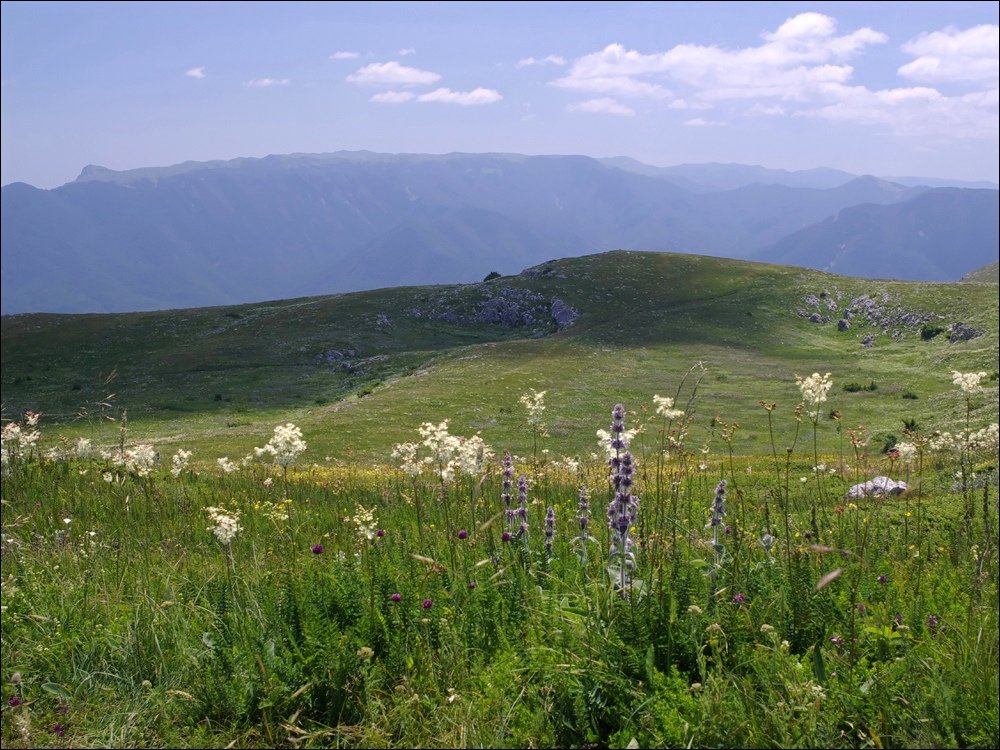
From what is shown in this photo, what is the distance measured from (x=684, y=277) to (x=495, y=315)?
29451mm

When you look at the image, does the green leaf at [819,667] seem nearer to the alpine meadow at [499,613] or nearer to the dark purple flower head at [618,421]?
the alpine meadow at [499,613]

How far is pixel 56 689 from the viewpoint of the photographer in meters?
4.29

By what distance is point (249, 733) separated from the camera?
3674 millimetres

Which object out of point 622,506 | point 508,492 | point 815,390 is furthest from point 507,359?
point 622,506

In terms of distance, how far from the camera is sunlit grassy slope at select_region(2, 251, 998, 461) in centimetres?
4500

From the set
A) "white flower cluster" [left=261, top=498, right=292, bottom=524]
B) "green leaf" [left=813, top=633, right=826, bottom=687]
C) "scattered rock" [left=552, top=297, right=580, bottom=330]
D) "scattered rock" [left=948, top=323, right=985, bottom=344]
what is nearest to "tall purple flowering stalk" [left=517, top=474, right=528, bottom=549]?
"white flower cluster" [left=261, top=498, right=292, bottom=524]

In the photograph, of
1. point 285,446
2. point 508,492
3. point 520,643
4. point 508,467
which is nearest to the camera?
point 520,643

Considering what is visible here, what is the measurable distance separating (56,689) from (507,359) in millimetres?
62791

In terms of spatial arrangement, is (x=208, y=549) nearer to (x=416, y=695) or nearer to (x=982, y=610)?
(x=416, y=695)

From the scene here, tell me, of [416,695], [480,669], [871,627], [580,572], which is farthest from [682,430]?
[416,695]

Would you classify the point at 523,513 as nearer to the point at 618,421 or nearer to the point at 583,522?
the point at 583,522

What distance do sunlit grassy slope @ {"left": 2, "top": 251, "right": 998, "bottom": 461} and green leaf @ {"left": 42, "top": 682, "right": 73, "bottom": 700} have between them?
30.0m

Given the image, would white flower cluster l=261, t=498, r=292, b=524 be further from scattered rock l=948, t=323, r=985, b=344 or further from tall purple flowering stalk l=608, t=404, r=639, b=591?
scattered rock l=948, t=323, r=985, b=344

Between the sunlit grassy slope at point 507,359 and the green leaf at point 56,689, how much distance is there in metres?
30.0
